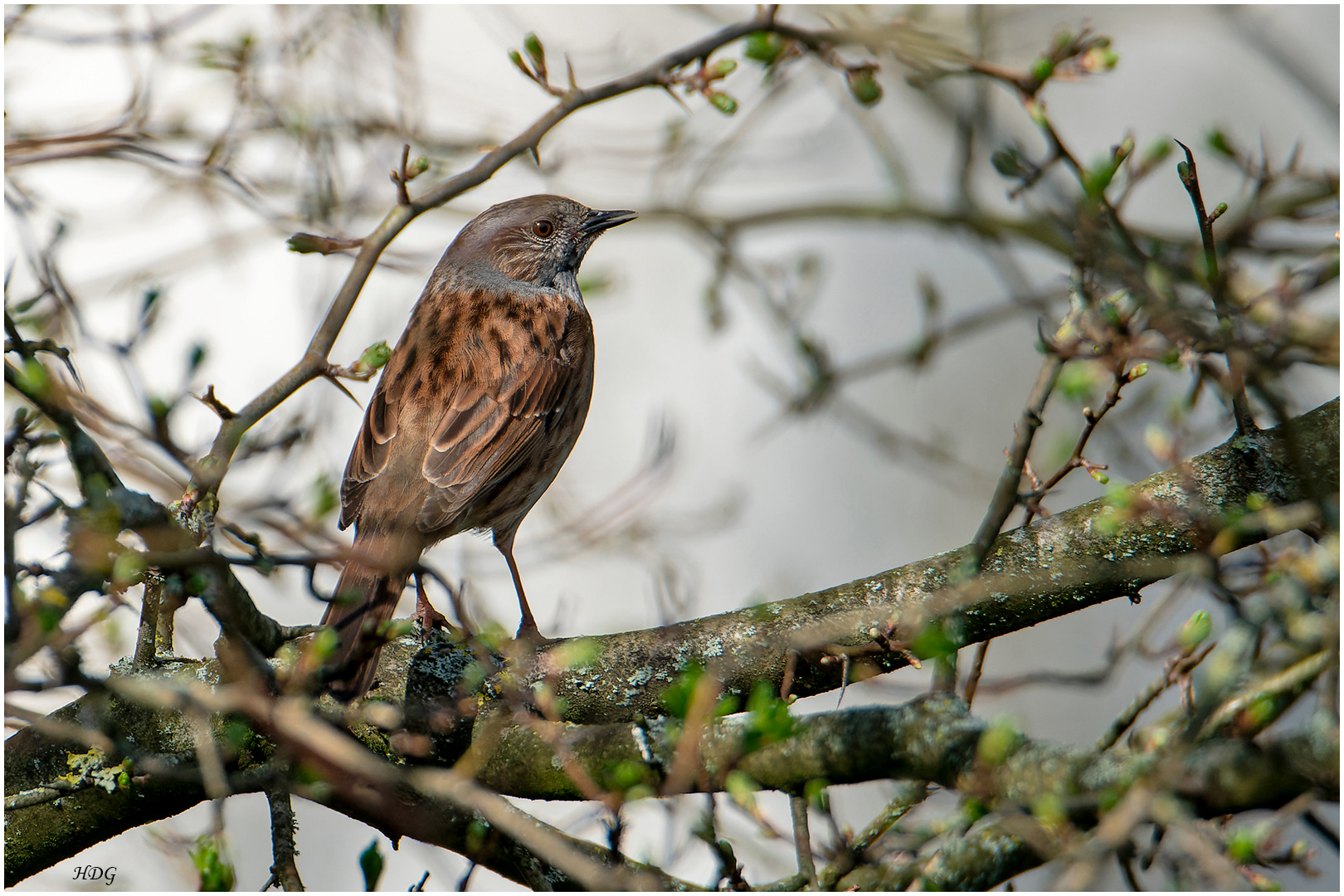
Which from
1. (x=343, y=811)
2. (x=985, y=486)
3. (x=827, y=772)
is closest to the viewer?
(x=827, y=772)

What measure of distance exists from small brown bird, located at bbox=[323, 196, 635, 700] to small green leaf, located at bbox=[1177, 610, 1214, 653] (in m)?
2.25

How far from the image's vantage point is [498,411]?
174 inches

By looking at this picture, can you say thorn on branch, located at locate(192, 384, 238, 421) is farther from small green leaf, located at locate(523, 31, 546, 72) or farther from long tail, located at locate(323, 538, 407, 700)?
small green leaf, located at locate(523, 31, 546, 72)

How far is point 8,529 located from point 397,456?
2189mm

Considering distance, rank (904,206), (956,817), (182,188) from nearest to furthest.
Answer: (956,817)
(182,188)
(904,206)

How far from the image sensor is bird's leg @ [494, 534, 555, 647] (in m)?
4.41

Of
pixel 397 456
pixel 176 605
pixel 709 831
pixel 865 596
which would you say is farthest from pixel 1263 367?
pixel 397 456

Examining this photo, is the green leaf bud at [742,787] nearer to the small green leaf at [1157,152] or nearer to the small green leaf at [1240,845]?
→ the small green leaf at [1240,845]

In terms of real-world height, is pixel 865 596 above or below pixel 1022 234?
below

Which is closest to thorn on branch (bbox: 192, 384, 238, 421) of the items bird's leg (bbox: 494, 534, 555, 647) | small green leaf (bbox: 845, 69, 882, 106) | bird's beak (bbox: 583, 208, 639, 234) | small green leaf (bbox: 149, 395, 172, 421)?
small green leaf (bbox: 149, 395, 172, 421)

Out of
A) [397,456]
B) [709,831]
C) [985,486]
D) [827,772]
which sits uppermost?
[985,486]

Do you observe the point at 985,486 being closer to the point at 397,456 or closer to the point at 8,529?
the point at 397,456

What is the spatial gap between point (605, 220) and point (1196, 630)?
3960 mm

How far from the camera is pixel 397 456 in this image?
417 centimetres
